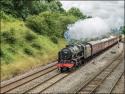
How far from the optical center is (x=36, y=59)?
38875mm

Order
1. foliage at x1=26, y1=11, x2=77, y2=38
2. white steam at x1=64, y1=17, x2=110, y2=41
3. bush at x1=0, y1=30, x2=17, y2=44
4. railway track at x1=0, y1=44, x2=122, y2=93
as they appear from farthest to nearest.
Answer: foliage at x1=26, y1=11, x2=77, y2=38 → white steam at x1=64, y1=17, x2=110, y2=41 → bush at x1=0, y1=30, x2=17, y2=44 → railway track at x1=0, y1=44, x2=122, y2=93

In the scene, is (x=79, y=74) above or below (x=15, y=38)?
below

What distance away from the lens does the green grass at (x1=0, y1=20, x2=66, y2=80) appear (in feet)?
107

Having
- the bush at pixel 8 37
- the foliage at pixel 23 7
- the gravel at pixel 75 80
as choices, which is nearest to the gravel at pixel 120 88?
the gravel at pixel 75 80

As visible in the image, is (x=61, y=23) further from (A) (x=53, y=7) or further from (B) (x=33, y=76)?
(B) (x=33, y=76)

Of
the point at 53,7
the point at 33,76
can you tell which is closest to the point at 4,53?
the point at 33,76

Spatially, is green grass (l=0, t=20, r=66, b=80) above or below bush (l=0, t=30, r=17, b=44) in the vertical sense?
below

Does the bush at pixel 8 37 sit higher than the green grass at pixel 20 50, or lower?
higher

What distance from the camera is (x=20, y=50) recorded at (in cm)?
3850

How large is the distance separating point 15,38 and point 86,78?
12041 millimetres

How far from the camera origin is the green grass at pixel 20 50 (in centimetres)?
3262

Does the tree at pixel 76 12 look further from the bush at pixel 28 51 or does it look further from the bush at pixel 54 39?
the bush at pixel 28 51

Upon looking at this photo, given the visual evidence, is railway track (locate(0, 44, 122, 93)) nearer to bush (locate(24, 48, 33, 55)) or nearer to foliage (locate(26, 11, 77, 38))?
bush (locate(24, 48, 33, 55))

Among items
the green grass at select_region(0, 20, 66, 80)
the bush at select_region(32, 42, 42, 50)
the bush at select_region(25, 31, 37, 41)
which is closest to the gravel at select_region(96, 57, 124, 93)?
the green grass at select_region(0, 20, 66, 80)
